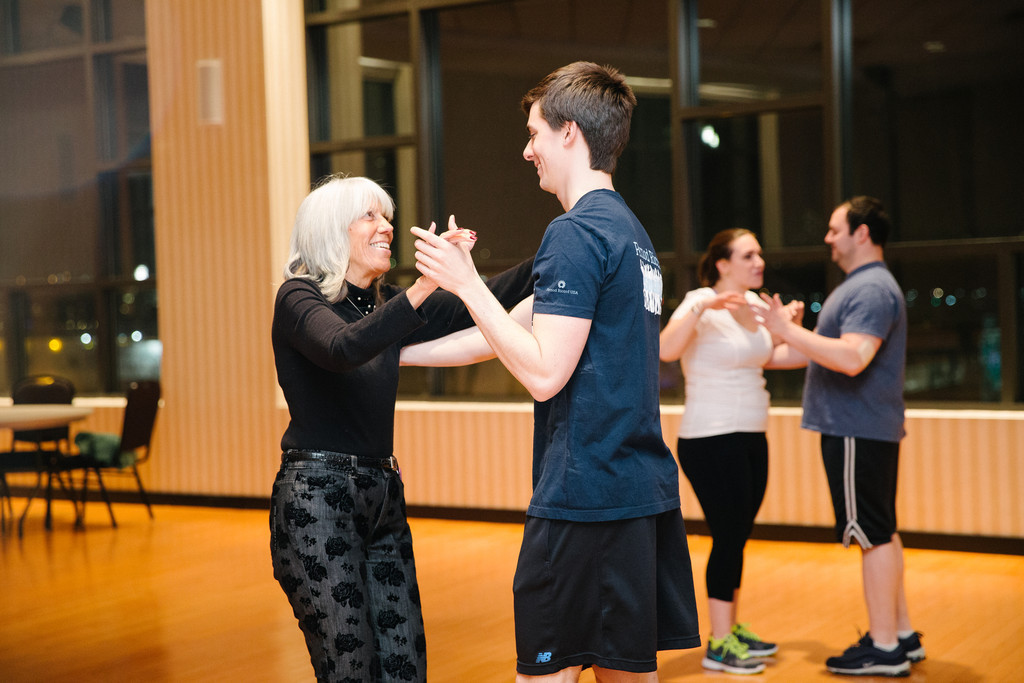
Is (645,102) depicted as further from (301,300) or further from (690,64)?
(301,300)

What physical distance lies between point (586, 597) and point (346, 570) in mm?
612

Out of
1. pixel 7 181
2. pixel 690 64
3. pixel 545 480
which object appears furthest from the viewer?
pixel 690 64

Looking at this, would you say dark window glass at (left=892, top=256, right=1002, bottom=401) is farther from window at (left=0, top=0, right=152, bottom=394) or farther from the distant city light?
window at (left=0, top=0, right=152, bottom=394)

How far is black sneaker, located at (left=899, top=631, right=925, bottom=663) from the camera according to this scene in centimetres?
345

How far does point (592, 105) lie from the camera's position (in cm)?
163

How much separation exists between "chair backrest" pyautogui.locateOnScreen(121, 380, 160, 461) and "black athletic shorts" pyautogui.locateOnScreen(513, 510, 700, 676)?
539 centimetres

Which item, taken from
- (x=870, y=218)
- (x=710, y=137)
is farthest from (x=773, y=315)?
(x=710, y=137)

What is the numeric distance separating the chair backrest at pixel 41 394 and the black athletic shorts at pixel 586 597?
7.68ft

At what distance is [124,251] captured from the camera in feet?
25.2

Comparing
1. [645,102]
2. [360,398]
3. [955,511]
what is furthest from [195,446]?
[360,398]

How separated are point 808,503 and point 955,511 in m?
0.73

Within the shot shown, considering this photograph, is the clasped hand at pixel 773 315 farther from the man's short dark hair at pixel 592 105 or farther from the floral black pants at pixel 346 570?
the man's short dark hair at pixel 592 105

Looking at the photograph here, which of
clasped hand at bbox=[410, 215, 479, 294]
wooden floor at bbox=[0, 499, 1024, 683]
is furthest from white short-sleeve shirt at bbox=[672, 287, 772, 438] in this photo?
clasped hand at bbox=[410, 215, 479, 294]

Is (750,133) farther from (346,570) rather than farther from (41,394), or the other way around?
(346,570)
